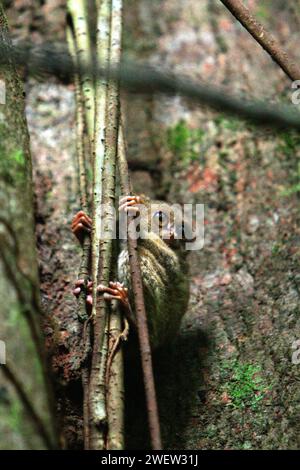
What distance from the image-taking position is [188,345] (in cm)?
467

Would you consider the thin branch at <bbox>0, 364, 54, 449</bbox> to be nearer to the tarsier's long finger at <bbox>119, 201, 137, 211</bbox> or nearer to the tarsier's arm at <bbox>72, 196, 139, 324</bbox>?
the tarsier's arm at <bbox>72, 196, 139, 324</bbox>

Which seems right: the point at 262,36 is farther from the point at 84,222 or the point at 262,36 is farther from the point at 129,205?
the point at 84,222

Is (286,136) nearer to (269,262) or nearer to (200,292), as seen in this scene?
(269,262)

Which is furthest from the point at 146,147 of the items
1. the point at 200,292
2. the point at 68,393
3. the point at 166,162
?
the point at 68,393

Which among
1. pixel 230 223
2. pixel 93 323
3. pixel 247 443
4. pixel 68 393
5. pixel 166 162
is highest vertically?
pixel 166 162

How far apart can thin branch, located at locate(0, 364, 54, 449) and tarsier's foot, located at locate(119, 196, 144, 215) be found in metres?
1.75

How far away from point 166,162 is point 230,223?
1.05m

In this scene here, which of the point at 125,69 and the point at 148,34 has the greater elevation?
the point at 148,34

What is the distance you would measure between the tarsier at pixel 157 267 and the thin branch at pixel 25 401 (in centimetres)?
142

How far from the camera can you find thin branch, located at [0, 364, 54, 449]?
2.55m

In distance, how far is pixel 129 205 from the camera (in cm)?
425
